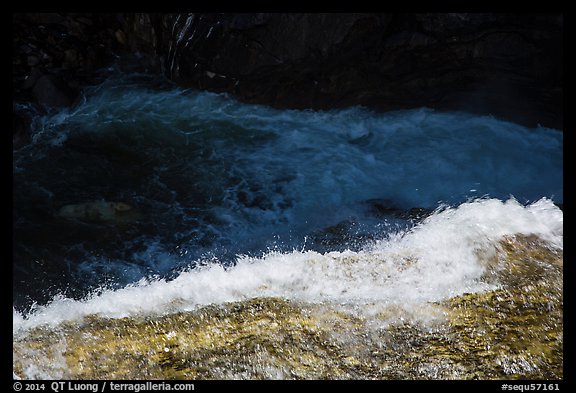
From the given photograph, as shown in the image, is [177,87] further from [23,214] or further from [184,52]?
[23,214]

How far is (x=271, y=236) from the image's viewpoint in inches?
249

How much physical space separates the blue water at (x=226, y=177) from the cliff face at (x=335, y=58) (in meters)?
0.28

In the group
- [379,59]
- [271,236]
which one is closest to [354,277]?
[271,236]

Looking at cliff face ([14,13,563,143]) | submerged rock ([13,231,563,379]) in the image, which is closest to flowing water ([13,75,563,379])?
submerged rock ([13,231,563,379])

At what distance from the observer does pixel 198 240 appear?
6215mm

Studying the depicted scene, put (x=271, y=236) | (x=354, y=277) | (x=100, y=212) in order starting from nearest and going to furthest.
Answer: (x=354, y=277) → (x=271, y=236) → (x=100, y=212)

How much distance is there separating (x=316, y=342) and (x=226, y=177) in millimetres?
3660

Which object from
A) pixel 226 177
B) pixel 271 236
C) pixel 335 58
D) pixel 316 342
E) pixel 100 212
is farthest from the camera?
pixel 335 58

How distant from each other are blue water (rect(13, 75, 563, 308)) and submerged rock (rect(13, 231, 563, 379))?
61.1 inches

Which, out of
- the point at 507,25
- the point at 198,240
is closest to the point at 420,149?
the point at 507,25

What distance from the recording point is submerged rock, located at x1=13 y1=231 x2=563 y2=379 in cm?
379

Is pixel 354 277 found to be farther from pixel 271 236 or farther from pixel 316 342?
pixel 271 236

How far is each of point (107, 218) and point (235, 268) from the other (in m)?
2.36

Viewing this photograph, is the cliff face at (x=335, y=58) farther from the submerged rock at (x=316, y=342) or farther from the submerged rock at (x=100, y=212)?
the submerged rock at (x=316, y=342)
